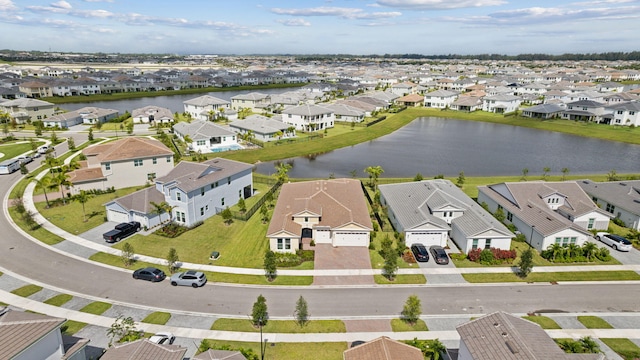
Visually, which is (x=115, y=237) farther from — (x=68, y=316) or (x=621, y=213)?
(x=621, y=213)

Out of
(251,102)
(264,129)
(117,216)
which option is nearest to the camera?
(117,216)

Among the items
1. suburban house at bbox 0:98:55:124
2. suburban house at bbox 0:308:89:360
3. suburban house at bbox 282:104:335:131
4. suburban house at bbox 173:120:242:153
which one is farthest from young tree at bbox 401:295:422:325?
suburban house at bbox 0:98:55:124

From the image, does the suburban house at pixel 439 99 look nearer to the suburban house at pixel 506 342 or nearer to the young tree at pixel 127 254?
the young tree at pixel 127 254

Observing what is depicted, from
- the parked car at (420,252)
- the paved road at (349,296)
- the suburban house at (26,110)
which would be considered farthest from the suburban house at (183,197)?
the suburban house at (26,110)

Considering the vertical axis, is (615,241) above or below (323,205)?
below

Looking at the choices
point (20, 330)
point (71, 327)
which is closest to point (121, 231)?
point (71, 327)

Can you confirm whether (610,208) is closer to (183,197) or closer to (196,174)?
(196,174)

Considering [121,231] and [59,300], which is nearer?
[59,300]
